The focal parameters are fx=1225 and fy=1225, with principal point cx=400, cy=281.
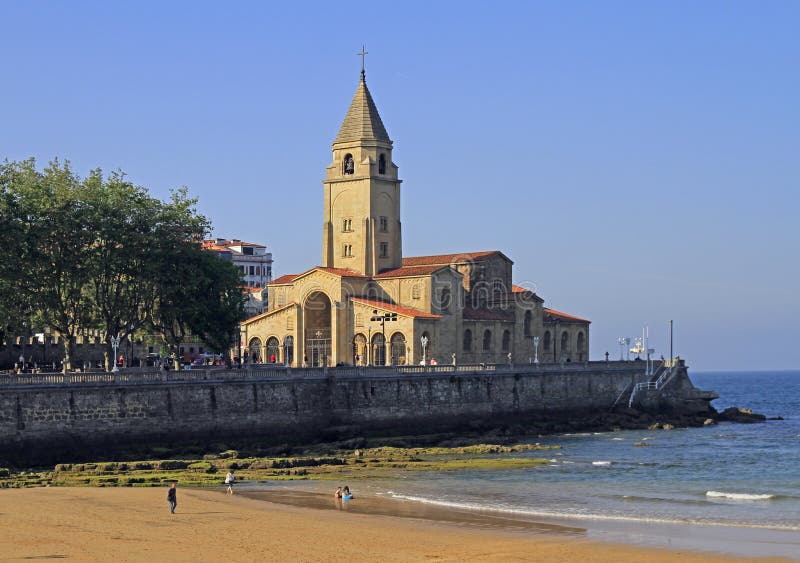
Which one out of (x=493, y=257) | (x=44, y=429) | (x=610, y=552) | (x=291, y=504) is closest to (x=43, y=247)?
(x=44, y=429)

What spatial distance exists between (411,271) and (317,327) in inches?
360

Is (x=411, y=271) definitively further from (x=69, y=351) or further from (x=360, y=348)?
(x=69, y=351)

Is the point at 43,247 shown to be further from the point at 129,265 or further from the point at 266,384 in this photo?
the point at 266,384

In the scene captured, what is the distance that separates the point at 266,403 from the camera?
69.6 meters

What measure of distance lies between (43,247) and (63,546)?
3380cm

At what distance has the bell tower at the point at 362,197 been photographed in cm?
10106

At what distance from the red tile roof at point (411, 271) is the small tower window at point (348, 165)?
30.0 ft

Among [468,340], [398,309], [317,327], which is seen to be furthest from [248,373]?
[468,340]

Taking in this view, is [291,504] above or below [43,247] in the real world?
below

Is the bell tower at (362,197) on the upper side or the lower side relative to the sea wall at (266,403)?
upper

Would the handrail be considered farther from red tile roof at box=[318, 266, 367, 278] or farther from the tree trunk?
red tile roof at box=[318, 266, 367, 278]

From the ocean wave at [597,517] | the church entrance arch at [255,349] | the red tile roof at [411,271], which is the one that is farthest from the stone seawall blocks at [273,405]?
the church entrance arch at [255,349]

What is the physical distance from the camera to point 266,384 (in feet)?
229

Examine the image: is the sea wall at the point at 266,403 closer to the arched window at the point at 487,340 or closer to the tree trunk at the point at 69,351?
the tree trunk at the point at 69,351
